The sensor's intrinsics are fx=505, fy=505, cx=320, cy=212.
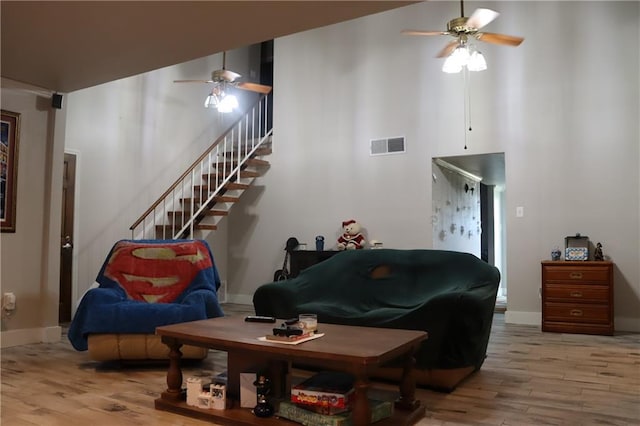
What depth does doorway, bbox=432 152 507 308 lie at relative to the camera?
21.8ft

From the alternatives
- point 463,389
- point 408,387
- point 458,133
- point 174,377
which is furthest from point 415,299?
point 458,133

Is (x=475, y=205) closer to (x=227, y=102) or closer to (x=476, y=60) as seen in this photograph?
(x=476, y=60)

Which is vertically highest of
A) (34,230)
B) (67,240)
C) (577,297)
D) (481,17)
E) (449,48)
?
(481,17)

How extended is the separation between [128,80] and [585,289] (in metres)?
5.92

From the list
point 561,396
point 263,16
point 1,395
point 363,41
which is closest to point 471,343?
point 561,396

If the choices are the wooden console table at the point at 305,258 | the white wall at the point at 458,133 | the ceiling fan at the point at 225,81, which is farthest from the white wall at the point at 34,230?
the white wall at the point at 458,133

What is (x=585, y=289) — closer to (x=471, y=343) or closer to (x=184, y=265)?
(x=471, y=343)

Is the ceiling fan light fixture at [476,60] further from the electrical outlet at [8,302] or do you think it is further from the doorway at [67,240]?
the electrical outlet at [8,302]

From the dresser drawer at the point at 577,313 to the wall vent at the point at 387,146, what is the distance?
2.63 m

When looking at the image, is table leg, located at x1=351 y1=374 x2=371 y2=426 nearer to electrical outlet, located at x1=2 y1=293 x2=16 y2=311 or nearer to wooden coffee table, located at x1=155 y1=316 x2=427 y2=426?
wooden coffee table, located at x1=155 y1=316 x2=427 y2=426

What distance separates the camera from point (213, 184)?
7293 mm

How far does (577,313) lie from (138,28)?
4893 millimetres

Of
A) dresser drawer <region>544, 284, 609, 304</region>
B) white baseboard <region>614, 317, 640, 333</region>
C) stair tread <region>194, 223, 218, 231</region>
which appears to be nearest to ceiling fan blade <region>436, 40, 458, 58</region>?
dresser drawer <region>544, 284, 609, 304</region>

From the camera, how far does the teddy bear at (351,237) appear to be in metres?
6.68
